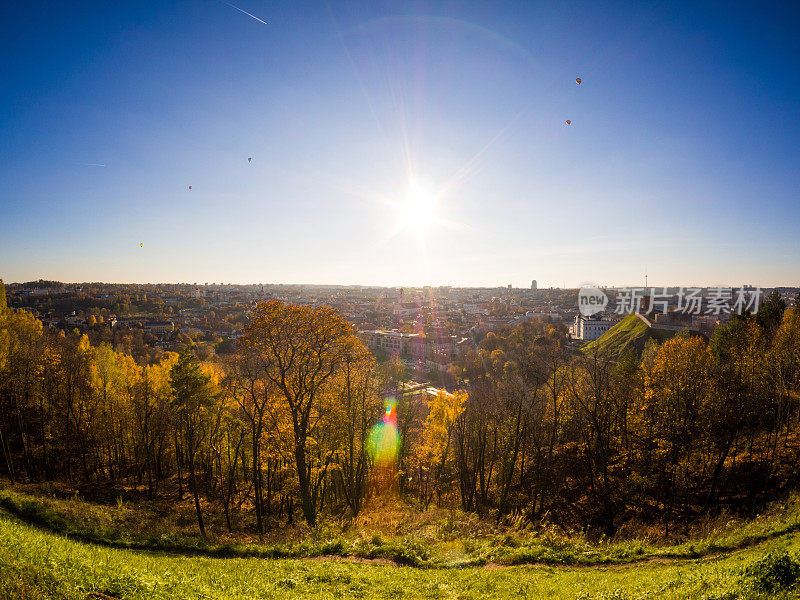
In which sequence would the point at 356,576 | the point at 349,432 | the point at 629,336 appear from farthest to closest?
the point at 629,336 → the point at 349,432 → the point at 356,576

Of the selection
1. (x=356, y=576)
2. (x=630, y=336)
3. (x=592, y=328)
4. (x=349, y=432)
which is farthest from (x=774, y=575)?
(x=592, y=328)

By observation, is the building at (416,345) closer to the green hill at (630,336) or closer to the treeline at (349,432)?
the green hill at (630,336)

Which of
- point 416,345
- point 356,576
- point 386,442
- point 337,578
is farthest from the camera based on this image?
point 416,345

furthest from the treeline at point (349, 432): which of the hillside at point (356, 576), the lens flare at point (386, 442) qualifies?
Result: the hillside at point (356, 576)

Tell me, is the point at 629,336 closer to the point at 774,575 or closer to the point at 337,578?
the point at 774,575

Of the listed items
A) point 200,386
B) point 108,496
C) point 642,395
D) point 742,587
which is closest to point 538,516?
point 642,395

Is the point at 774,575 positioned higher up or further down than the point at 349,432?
higher up
